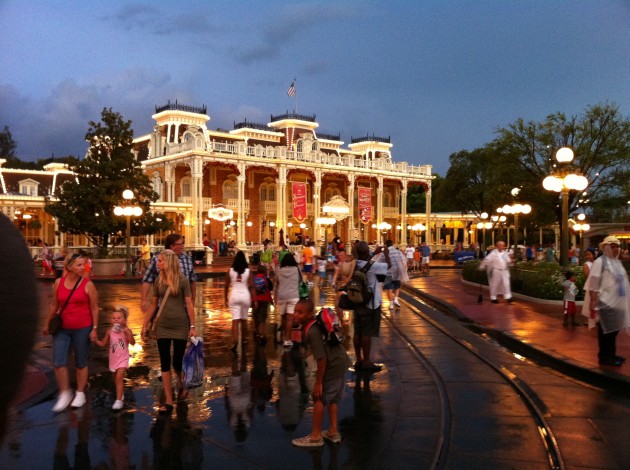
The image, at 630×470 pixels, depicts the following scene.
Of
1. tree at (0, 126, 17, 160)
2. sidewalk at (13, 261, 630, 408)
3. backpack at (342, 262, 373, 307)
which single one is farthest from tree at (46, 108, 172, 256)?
tree at (0, 126, 17, 160)

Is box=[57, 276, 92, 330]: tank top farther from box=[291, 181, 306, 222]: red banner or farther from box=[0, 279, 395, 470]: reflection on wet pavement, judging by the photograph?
box=[291, 181, 306, 222]: red banner

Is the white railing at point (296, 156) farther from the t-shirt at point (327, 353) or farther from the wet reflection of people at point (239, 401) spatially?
the t-shirt at point (327, 353)

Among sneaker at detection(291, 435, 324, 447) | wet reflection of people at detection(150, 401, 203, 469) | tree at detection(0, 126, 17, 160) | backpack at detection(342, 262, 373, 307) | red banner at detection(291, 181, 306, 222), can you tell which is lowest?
wet reflection of people at detection(150, 401, 203, 469)

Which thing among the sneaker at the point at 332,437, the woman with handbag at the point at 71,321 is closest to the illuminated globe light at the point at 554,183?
the sneaker at the point at 332,437

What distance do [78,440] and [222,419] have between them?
134cm

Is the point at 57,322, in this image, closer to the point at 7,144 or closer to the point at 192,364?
the point at 192,364

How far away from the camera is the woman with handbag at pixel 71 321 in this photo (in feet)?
21.4

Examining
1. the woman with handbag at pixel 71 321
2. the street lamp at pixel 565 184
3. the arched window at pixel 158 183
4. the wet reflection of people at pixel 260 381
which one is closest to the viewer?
the woman with handbag at pixel 71 321

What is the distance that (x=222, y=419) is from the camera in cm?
624

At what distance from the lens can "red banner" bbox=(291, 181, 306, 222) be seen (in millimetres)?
47938

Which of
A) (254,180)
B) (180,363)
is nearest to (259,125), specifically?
(254,180)

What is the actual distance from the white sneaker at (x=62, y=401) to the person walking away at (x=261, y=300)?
454 centimetres

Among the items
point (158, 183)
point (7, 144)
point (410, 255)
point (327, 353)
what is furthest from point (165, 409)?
point (7, 144)

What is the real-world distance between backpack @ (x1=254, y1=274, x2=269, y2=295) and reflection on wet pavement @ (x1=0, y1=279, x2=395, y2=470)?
189 centimetres
